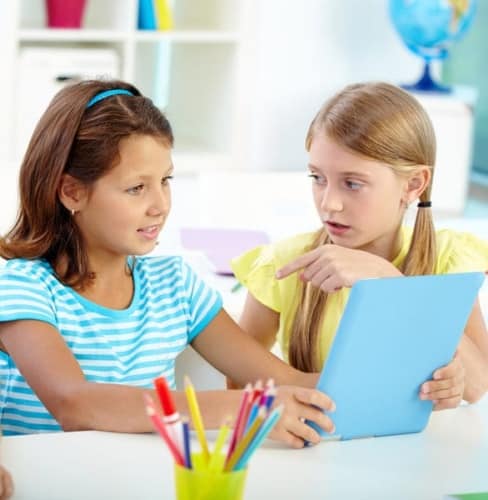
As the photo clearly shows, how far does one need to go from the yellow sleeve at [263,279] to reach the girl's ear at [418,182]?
0.22m

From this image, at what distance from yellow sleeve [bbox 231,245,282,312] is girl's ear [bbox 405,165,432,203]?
224 mm

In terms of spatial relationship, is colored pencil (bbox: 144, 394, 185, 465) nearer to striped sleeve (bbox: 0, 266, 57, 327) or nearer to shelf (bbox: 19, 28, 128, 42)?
striped sleeve (bbox: 0, 266, 57, 327)

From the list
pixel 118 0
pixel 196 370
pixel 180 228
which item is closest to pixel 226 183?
pixel 180 228

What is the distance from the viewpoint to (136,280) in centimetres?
167

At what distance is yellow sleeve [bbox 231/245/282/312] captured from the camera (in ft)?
5.81

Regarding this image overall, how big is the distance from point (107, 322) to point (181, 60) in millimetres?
3379

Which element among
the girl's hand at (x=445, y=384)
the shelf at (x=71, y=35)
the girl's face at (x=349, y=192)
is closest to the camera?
the girl's hand at (x=445, y=384)

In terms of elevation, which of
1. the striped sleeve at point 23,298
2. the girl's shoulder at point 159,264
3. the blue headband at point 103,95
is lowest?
the girl's shoulder at point 159,264

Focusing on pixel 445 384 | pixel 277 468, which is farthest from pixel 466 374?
pixel 277 468

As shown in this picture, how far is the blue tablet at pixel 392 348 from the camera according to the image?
50.2 inches

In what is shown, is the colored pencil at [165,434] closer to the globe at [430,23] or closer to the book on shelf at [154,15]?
the book on shelf at [154,15]

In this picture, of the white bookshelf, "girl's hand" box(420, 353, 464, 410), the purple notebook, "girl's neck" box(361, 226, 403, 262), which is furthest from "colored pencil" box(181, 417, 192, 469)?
the white bookshelf

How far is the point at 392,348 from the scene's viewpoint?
1335mm

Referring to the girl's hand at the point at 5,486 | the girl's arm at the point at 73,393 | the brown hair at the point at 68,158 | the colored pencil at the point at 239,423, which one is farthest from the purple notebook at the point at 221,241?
the colored pencil at the point at 239,423
